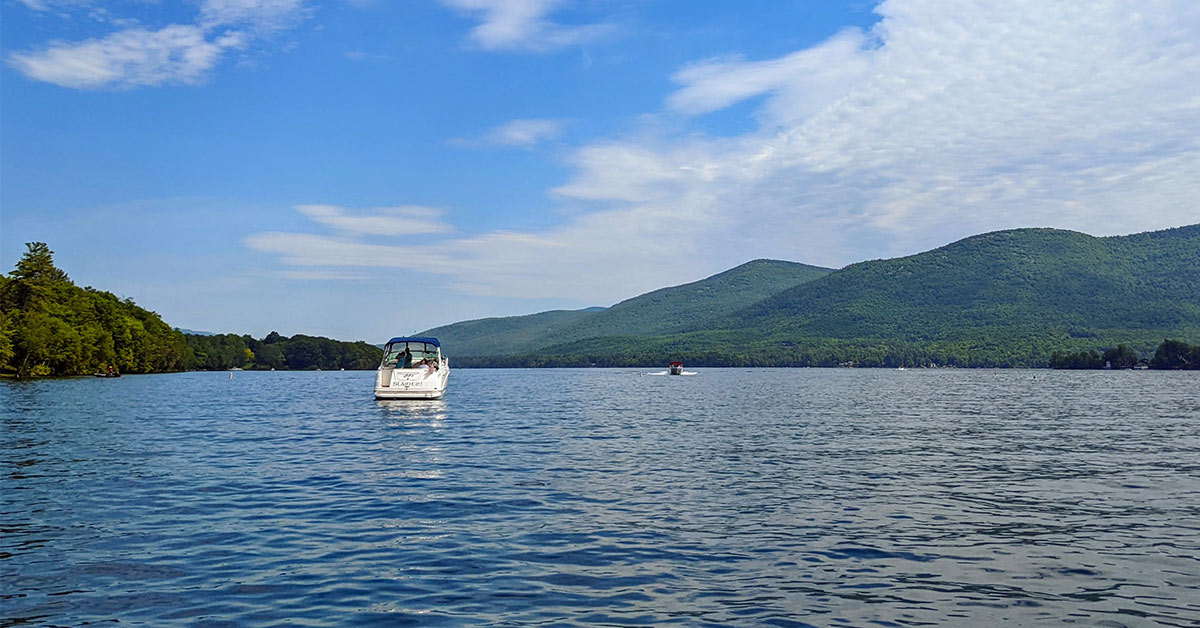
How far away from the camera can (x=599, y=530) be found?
60.9 ft

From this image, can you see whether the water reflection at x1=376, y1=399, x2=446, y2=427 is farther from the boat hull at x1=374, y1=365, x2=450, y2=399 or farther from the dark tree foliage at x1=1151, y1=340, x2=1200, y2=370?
the dark tree foliage at x1=1151, y1=340, x2=1200, y2=370

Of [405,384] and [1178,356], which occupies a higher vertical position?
[1178,356]

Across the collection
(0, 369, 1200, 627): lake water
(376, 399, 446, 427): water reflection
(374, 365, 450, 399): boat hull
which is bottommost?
(0, 369, 1200, 627): lake water

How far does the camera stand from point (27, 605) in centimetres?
1273

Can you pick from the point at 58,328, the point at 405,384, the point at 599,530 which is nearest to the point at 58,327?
the point at 58,328

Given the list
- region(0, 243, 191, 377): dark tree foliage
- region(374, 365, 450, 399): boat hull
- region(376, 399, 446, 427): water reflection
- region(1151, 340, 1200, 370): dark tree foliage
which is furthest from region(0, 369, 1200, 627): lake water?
region(1151, 340, 1200, 370): dark tree foliage

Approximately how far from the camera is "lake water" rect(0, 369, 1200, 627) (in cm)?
1295

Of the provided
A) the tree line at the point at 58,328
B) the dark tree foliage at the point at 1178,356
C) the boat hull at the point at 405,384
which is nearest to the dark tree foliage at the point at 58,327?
the tree line at the point at 58,328

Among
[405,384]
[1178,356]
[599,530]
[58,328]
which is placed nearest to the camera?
[599,530]

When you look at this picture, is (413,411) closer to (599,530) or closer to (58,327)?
(599,530)

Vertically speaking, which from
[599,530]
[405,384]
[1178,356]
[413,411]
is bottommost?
[599,530]

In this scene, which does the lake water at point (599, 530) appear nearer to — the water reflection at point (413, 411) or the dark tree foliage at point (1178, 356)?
the water reflection at point (413, 411)

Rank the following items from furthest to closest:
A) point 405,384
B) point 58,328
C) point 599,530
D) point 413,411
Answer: point 58,328, point 405,384, point 413,411, point 599,530

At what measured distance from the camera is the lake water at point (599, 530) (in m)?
Answer: 13.0
